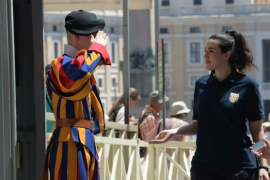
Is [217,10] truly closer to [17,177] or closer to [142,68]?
[142,68]

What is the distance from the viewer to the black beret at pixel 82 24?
3.10 meters

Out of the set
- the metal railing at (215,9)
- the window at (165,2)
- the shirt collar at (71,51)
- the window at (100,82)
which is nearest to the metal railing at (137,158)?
the shirt collar at (71,51)

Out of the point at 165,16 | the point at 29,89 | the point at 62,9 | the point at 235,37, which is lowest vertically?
the point at 29,89

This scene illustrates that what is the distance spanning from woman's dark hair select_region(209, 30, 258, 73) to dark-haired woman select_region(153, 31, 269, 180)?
7 cm

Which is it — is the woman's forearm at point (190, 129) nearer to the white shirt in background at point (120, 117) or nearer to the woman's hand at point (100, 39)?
the woman's hand at point (100, 39)

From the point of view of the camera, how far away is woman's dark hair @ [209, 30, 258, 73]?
3.45m

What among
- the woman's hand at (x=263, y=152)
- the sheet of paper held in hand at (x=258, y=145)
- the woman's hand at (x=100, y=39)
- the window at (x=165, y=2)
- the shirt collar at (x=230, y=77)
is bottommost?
the woman's hand at (x=263, y=152)

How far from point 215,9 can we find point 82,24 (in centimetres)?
6479

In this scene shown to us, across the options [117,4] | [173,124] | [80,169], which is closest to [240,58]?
[80,169]

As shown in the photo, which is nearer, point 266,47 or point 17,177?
point 17,177

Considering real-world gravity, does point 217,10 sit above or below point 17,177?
above

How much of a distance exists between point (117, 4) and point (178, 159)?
2463 mm

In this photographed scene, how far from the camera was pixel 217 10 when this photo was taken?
2625 inches

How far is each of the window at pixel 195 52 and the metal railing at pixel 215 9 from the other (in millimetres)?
3057
